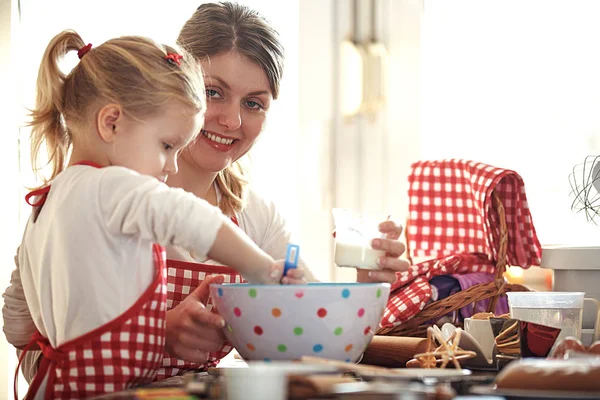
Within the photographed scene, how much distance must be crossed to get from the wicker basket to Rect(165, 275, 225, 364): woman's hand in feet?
2.04

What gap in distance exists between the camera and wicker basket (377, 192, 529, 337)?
5.42 feet

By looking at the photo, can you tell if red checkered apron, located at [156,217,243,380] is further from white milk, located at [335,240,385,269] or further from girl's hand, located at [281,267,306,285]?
girl's hand, located at [281,267,306,285]

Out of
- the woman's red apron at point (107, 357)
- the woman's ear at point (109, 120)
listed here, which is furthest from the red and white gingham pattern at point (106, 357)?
the woman's ear at point (109, 120)

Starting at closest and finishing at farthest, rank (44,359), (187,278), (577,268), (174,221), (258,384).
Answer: (258,384) → (174,221) → (44,359) → (187,278) → (577,268)

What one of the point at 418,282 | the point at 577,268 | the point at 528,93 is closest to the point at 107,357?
the point at 418,282

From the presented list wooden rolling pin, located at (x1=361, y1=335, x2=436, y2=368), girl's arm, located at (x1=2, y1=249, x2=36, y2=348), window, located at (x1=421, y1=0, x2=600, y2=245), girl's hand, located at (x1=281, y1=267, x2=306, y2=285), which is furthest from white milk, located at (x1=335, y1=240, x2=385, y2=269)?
window, located at (x1=421, y1=0, x2=600, y2=245)

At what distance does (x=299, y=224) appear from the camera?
2945mm

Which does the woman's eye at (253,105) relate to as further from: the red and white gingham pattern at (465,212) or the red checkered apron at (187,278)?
the red and white gingham pattern at (465,212)

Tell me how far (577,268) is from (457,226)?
0.40m

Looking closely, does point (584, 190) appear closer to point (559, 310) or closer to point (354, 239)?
point (559, 310)

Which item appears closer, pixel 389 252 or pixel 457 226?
pixel 389 252

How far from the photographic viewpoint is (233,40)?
1.48 meters

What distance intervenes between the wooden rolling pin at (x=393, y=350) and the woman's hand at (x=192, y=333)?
284mm

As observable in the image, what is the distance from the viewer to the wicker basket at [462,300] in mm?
1652
